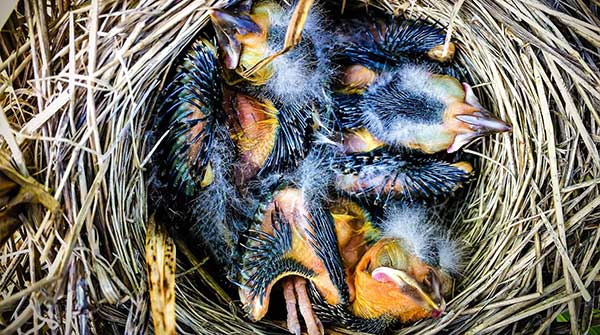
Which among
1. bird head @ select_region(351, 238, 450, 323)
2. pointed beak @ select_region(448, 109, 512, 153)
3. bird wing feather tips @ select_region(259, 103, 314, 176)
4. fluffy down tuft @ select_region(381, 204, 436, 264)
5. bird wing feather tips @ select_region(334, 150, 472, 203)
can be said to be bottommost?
bird head @ select_region(351, 238, 450, 323)

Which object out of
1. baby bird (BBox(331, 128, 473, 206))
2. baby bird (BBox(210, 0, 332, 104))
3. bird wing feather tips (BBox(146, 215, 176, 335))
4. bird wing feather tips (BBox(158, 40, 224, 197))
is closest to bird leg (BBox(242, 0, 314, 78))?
baby bird (BBox(210, 0, 332, 104))

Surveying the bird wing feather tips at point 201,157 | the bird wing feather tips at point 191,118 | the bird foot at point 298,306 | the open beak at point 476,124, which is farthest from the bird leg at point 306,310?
the open beak at point 476,124

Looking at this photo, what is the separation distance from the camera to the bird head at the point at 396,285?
36.6 inches

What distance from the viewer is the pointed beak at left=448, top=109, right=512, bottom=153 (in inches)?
39.6

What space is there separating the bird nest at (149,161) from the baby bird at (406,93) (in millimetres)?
54

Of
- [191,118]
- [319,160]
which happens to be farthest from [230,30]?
[319,160]

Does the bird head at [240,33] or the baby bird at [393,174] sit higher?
the bird head at [240,33]

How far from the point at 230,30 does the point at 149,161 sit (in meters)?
0.26

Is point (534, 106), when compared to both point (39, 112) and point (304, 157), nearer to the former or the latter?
point (304, 157)

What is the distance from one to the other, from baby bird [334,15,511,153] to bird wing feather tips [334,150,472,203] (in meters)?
0.03

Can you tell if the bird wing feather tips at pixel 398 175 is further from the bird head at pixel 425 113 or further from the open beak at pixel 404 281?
the open beak at pixel 404 281

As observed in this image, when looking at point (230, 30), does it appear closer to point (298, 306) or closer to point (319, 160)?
point (319, 160)

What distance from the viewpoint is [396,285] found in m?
0.94

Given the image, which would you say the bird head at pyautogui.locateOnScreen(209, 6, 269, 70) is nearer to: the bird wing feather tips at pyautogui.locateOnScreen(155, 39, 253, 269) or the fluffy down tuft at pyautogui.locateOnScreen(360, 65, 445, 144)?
the bird wing feather tips at pyautogui.locateOnScreen(155, 39, 253, 269)
